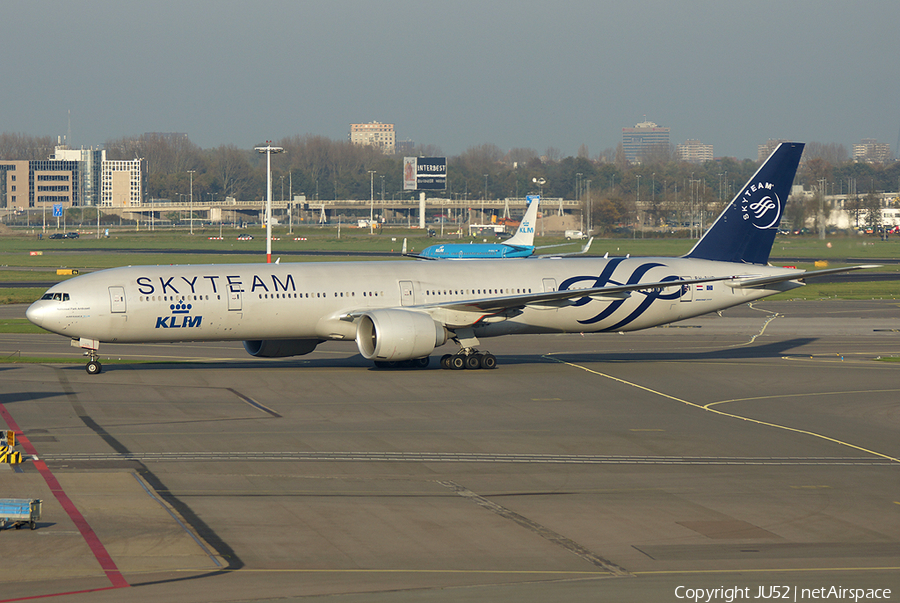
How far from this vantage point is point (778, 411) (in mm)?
31078

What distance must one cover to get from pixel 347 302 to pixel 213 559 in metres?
23.1

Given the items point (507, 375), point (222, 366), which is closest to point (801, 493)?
point (507, 375)

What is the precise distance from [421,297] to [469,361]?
327 cm

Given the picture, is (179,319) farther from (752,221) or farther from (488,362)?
(752,221)

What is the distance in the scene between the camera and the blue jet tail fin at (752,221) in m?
44.4

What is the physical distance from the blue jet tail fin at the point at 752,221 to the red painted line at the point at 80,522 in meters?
30.6

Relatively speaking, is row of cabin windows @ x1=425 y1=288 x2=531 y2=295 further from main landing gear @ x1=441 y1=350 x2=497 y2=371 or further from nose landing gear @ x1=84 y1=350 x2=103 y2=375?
nose landing gear @ x1=84 y1=350 x2=103 y2=375

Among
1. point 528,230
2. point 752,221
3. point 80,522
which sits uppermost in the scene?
point 752,221

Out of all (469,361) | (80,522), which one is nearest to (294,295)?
(469,361)

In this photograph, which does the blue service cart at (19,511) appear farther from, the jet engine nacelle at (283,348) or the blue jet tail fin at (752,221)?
the blue jet tail fin at (752,221)

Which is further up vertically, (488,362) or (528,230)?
(528,230)

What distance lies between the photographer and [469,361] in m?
39.3

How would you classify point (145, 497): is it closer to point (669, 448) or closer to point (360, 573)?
point (360, 573)

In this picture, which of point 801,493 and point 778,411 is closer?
point 801,493
